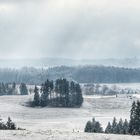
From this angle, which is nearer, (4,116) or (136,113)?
(136,113)

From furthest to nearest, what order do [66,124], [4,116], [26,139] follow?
[4,116] → [66,124] → [26,139]

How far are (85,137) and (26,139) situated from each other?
6.59 meters

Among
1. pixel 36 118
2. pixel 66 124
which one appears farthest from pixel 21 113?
pixel 66 124

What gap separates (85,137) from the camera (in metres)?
53.0

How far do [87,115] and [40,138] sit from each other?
14603 centimetres

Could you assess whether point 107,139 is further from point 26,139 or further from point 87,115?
point 87,115

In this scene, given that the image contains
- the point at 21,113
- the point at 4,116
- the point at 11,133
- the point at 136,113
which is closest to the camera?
the point at 11,133

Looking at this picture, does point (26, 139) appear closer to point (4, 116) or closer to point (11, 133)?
point (11, 133)

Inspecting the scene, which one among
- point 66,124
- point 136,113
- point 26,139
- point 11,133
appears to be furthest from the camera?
point 66,124

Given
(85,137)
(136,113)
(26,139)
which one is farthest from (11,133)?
(136,113)

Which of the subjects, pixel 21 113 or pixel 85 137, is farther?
pixel 21 113

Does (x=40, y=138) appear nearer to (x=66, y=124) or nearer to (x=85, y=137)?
(x=85, y=137)

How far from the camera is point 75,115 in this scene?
195750 mm

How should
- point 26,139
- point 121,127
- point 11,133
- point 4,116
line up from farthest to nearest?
point 4,116 → point 121,127 → point 11,133 → point 26,139
